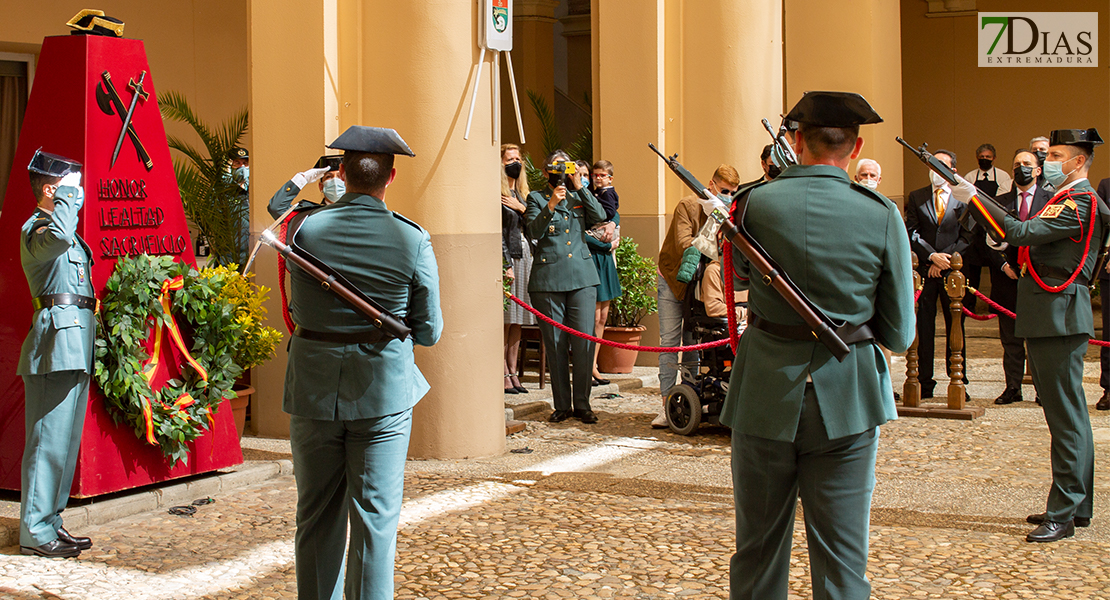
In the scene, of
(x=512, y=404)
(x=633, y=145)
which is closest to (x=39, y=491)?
(x=512, y=404)

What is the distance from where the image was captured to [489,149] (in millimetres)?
6812

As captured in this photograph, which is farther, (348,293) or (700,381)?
(700,381)

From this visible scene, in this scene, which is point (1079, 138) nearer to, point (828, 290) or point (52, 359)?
point (828, 290)

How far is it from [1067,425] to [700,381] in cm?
279

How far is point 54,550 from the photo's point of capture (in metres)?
4.74

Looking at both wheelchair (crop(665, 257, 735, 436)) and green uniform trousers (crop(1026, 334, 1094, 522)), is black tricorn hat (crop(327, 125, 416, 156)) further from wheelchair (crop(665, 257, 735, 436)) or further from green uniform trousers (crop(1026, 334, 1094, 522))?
wheelchair (crop(665, 257, 735, 436))

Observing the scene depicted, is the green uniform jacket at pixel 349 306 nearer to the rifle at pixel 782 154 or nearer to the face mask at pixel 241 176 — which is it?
the rifle at pixel 782 154

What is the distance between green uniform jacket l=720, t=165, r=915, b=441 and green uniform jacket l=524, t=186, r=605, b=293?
15.0ft

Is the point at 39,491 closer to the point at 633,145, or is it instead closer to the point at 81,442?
the point at 81,442

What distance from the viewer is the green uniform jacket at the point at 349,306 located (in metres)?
3.52

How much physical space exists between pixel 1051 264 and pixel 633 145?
5.58 m

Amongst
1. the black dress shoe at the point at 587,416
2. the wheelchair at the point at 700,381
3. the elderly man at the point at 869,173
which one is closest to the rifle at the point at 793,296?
the wheelchair at the point at 700,381

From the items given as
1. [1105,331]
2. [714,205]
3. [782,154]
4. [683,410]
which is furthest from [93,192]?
[1105,331]

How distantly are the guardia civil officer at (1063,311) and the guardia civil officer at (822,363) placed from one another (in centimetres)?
222
